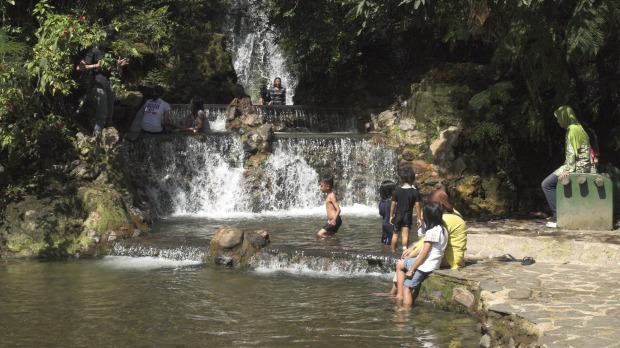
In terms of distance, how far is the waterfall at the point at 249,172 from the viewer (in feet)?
60.0

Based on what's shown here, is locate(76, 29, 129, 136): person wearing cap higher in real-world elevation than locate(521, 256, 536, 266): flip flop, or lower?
higher

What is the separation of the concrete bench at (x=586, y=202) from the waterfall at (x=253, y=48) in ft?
54.3

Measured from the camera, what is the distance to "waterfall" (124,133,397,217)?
18.3m

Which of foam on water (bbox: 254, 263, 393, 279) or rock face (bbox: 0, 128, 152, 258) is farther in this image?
rock face (bbox: 0, 128, 152, 258)

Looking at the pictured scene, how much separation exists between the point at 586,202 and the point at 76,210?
844cm

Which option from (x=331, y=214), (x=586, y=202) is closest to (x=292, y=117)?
(x=331, y=214)

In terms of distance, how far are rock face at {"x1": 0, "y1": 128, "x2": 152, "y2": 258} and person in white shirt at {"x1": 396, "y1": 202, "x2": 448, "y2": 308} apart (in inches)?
244

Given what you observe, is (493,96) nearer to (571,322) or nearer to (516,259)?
(516,259)

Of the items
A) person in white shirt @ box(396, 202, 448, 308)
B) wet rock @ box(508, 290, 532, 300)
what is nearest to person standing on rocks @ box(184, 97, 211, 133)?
person in white shirt @ box(396, 202, 448, 308)

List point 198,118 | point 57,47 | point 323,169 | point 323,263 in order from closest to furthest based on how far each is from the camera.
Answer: point 323,263, point 57,47, point 323,169, point 198,118

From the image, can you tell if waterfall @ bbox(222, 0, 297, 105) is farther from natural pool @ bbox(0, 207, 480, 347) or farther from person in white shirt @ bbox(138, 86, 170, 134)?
natural pool @ bbox(0, 207, 480, 347)

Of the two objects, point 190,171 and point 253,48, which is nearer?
point 190,171

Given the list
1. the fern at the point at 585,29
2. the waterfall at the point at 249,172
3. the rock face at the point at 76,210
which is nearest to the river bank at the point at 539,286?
the fern at the point at 585,29

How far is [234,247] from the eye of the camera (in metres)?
12.6
